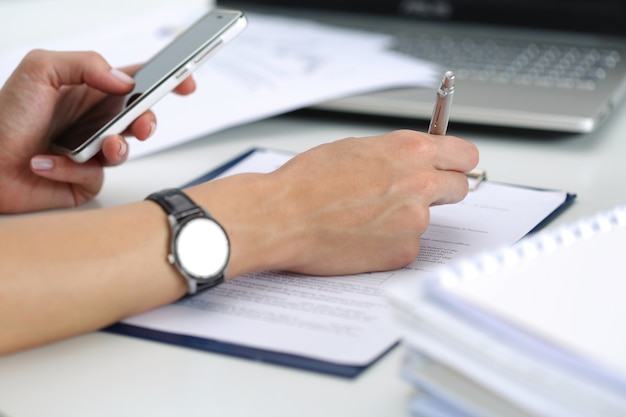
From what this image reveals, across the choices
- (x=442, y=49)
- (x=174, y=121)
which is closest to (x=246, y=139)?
(x=174, y=121)

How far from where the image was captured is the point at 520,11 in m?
1.33

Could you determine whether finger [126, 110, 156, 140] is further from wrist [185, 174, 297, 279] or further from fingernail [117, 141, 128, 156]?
wrist [185, 174, 297, 279]

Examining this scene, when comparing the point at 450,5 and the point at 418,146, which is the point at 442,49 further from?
the point at 418,146

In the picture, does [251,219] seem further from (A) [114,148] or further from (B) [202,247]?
(A) [114,148]

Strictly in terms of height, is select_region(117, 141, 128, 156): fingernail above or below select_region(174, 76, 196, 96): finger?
below

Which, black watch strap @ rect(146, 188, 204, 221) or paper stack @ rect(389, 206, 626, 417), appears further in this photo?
black watch strap @ rect(146, 188, 204, 221)

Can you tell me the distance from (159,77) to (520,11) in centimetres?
71

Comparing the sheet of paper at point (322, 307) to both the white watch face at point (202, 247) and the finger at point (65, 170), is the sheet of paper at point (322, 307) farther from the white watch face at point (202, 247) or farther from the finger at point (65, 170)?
the finger at point (65, 170)

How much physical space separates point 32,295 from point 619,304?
1.22 ft

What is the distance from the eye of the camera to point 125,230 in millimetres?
613

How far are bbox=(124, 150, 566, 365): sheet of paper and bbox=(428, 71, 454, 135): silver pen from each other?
0.10 metres

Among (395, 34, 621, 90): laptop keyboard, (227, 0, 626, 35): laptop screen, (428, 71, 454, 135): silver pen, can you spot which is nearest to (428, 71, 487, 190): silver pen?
(428, 71, 454, 135): silver pen

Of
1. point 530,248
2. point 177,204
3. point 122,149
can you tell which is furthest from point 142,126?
point 530,248

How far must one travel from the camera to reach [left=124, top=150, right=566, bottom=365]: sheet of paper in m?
0.59
